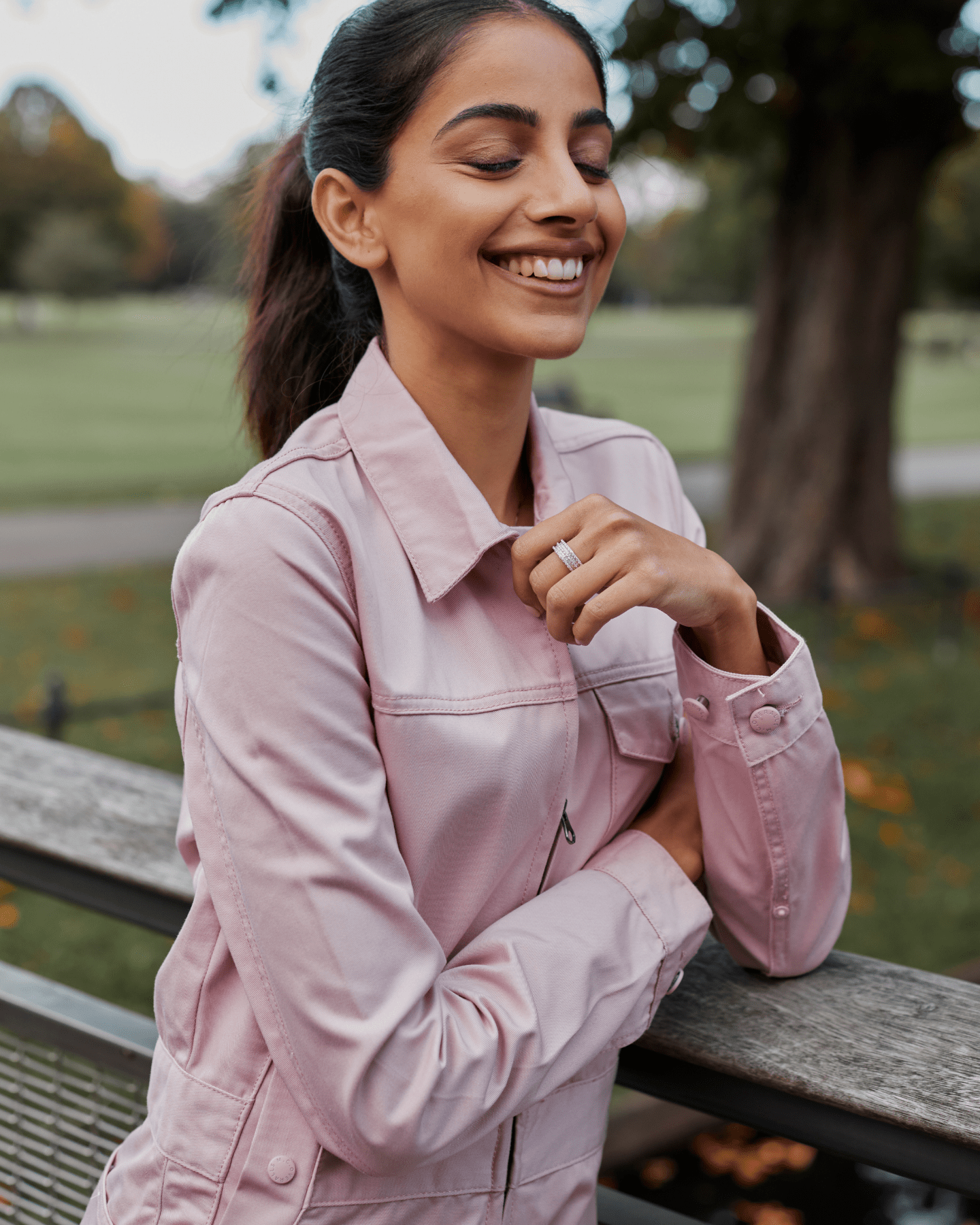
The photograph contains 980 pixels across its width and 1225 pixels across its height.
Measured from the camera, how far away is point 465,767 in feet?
4.44

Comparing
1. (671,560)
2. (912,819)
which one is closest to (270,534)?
(671,560)

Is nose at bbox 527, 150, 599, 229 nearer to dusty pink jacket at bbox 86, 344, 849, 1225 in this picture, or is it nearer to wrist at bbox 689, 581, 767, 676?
dusty pink jacket at bbox 86, 344, 849, 1225

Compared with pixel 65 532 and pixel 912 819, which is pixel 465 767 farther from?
pixel 65 532

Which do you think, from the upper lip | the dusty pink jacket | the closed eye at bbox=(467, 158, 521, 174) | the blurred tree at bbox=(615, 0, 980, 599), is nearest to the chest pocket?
the dusty pink jacket

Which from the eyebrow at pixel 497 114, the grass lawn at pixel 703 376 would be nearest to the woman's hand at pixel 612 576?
the eyebrow at pixel 497 114

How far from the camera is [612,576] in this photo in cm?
136

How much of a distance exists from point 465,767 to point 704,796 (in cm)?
35

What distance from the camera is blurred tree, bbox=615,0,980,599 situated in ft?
21.0

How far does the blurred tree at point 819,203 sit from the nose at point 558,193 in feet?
17.3

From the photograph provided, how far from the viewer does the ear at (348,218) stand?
1498 mm

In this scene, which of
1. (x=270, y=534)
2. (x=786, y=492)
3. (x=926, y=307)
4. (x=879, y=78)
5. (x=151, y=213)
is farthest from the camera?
(x=151, y=213)

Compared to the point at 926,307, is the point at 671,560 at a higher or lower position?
higher

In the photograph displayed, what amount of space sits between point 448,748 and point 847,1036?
2.03ft

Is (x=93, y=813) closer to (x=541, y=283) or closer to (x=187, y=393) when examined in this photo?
(x=541, y=283)
